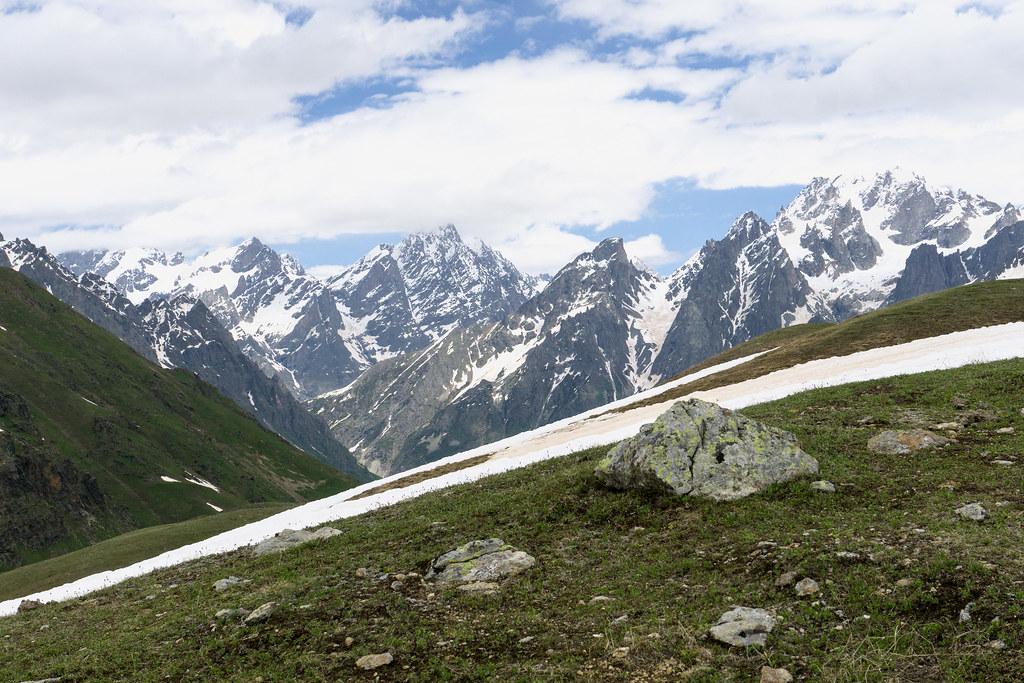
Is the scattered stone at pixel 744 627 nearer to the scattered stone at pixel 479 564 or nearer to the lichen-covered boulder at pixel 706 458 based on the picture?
the scattered stone at pixel 479 564

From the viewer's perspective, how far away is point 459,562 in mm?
21000

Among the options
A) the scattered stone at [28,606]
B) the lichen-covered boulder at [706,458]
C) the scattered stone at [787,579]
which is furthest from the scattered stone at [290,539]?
the scattered stone at [787,579]

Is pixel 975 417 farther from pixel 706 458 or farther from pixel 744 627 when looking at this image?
pixel 744 627

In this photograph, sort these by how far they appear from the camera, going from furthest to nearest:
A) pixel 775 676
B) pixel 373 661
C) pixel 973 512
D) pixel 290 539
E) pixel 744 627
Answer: pixel 290 539 < pixel 973 512 < pixel 373 661 < pixel 744 627 < pixel 775 676

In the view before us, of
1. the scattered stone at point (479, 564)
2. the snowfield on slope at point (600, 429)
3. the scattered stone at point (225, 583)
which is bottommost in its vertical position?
the snowfield on slope at point (600, 429)

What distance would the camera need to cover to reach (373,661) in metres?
15.1

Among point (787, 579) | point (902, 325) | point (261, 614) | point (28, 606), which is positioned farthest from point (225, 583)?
point (902, 325)

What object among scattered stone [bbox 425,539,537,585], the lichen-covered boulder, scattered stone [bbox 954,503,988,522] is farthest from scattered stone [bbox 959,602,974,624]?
scattered stone [bbox 425,539,537,585]

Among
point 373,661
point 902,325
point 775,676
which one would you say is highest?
point 373,661

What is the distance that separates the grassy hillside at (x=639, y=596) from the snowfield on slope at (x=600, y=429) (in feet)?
37.8

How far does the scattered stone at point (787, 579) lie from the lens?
1619 cm

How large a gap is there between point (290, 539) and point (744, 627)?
22.0 meters

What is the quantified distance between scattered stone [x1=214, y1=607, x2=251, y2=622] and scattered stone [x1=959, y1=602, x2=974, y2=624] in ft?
60.8

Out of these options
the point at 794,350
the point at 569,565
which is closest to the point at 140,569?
the point at 569,565
